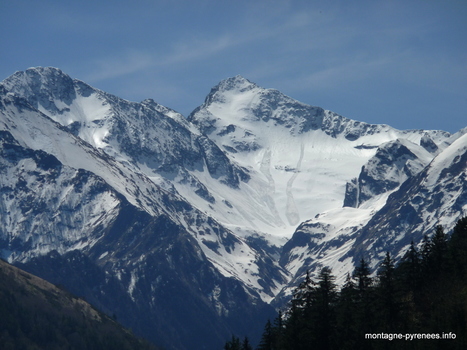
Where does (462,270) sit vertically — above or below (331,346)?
above

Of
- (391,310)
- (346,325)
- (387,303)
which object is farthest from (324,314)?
(391,310)

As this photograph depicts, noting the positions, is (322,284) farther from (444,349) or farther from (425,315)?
(444,349)

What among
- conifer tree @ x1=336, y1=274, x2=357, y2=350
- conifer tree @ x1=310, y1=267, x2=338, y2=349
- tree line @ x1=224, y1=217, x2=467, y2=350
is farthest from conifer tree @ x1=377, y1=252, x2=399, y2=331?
conifer tree @ x1=310, y1=267, x2=338, y2=349

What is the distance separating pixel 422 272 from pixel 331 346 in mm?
23574

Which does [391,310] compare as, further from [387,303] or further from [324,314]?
[324,314]

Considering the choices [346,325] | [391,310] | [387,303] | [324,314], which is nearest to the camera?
[391,310]

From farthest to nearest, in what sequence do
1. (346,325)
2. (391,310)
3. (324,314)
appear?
1. (324,314)
2. (346,325)
3. (391,310)

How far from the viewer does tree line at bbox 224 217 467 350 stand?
12625 centimetres

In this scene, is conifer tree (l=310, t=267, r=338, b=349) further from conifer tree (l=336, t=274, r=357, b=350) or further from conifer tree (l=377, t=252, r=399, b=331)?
conifer tree (l=377, t=252, r=399, b=331)

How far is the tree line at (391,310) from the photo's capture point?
414ft

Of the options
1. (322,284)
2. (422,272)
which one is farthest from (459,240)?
(322,284)

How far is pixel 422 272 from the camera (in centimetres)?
15188

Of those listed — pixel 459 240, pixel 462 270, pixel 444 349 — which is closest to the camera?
pixel 444 349

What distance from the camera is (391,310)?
135500 millimetres
